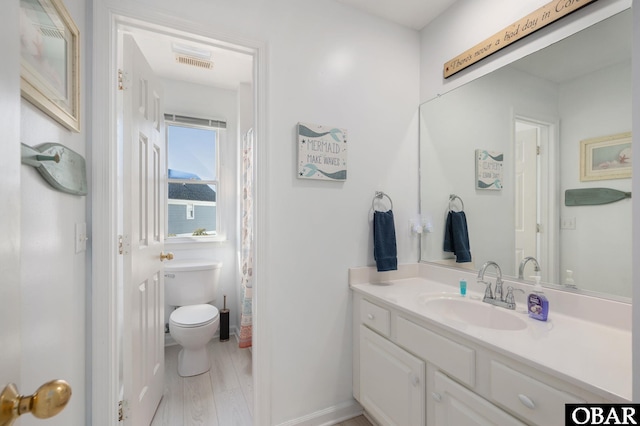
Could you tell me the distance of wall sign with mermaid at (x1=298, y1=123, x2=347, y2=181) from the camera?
5.36 feet

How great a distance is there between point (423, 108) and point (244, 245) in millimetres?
1852

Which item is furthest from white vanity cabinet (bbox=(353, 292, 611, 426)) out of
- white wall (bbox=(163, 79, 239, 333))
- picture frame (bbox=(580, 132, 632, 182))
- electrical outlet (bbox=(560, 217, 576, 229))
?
white wall (bbox=(163, 79, 239, 333))

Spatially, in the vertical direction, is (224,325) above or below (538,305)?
below

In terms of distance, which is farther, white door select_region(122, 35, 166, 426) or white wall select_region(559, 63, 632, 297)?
white door select_region(122, 35, 166, 426)

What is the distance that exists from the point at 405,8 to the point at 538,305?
1.82 m

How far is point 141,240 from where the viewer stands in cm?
159

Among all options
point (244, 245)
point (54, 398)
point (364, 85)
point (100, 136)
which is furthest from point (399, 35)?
point (54, 398)

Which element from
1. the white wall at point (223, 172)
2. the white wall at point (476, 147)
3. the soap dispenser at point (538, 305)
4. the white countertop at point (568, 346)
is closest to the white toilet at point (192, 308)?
the white wall at point (223, 172)

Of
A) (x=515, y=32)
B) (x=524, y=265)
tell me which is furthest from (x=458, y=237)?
(x=515, y=32)

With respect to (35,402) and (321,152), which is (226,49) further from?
(35,402)

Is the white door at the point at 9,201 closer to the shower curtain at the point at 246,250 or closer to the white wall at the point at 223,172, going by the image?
the shower curtain at the point at 246,250

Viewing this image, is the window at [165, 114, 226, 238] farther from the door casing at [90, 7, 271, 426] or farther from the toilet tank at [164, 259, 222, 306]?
the door casing at [90, 7, 271, 426]

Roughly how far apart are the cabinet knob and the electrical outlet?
804 mm

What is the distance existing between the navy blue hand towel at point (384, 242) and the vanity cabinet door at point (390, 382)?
1.30 feet
